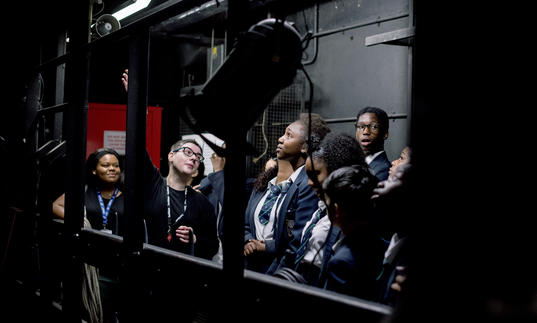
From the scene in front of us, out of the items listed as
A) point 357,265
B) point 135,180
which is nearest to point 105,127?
point 135,180

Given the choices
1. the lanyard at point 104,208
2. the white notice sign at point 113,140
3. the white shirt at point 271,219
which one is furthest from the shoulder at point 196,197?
the white notice sign at point 113,140

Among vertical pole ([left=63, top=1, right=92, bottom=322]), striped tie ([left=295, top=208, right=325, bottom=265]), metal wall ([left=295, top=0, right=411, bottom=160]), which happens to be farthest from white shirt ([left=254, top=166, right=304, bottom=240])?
metal wall ([left=295, top=0, right=411, bottom=160])

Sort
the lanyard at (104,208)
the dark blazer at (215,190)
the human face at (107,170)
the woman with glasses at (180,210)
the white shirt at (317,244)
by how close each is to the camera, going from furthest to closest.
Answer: the dark blazer at (215,190), the human face at (107,170), the lanyard at (104,208), the woman with glasses at (180,210), the white shirt at (317,244)

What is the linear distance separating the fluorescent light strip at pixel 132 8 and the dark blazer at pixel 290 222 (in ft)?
7.95

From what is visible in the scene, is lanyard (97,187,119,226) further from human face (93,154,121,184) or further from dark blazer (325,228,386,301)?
dark blazer (325,228,386,301)

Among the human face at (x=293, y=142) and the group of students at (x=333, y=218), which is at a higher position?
the human face at (x=293, y=142)

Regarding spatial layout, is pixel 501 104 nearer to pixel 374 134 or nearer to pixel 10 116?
pixel 374 134

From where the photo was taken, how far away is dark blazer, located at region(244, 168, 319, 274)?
2914 mm

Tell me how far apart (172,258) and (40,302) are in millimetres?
1870

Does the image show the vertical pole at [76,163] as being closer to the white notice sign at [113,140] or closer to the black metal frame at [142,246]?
the black metal frame at [142,246]

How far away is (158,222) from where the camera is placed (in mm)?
3506

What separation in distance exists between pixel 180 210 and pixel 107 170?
0.94 m

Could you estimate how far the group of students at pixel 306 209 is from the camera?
1934 millimetres

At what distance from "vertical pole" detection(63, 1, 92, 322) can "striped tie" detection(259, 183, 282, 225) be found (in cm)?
118
